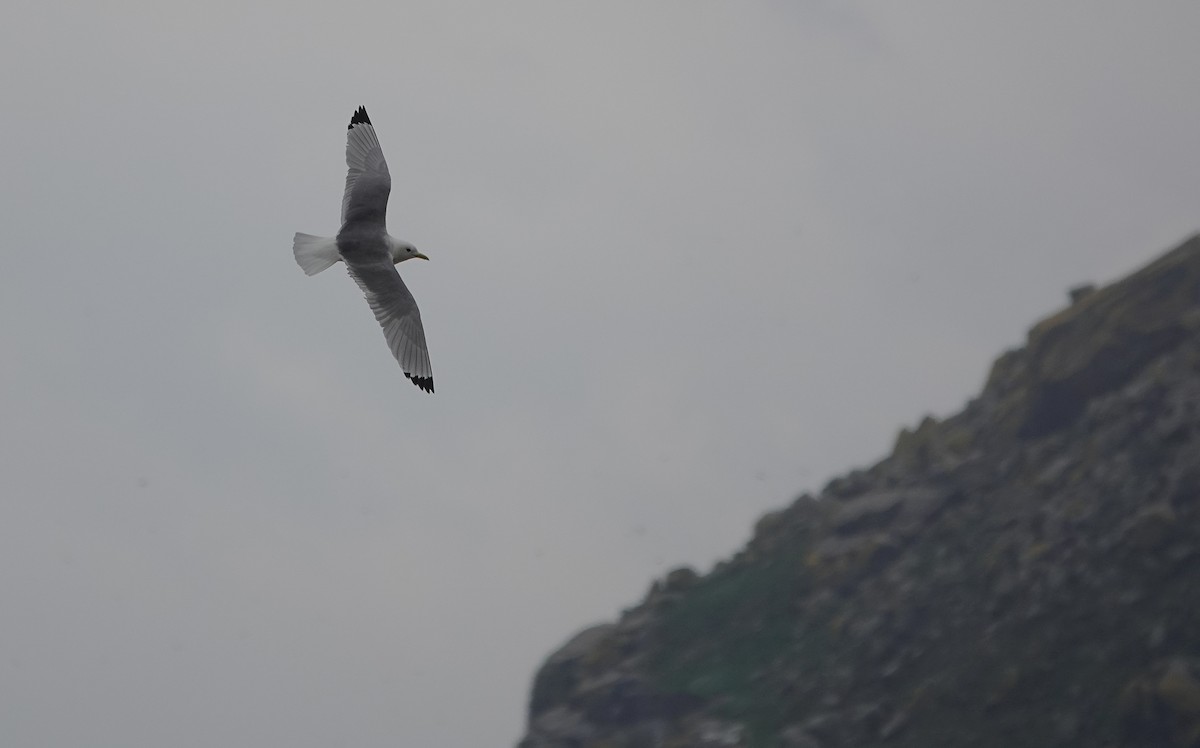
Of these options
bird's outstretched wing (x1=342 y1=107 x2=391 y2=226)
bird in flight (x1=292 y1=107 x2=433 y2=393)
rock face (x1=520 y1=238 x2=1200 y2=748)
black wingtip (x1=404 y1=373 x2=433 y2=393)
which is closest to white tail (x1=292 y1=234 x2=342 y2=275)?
bird in flight (x1=292 y1=107 x2=433 y2=393)

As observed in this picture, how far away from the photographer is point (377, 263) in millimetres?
18922

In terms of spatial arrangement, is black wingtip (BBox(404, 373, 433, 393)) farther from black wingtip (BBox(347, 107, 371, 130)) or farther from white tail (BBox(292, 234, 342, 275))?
black wingtip (BBox(347, 107, 371, 130))

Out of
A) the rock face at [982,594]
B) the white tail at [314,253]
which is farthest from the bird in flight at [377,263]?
the rock face at [982,594]

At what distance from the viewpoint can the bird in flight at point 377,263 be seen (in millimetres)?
18844

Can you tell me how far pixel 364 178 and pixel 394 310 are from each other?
6.82ft

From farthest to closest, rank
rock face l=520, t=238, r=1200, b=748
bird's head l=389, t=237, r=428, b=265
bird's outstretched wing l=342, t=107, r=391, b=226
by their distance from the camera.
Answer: rock face l=520, t=238, r=1200, b=748 < bird's outstretched wing l=342, t=107, r=391, b=226 < bird's head l=389, t=237, r=428, b=265

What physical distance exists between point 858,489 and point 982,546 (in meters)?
10.7

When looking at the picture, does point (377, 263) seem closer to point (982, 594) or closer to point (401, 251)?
point (401, 251)

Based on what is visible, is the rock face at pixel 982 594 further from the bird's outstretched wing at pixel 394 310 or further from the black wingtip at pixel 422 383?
the bird's outstretched wing at pixel 394 310

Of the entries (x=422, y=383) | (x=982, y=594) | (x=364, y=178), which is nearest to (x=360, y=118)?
(x=364, y=178)

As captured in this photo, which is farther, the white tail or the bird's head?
the bird's head

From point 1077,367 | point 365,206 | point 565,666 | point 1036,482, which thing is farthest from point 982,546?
point 365,206

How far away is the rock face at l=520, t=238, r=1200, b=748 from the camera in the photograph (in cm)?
4528

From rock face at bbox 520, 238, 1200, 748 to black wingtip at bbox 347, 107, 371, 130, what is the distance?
2981 cm
